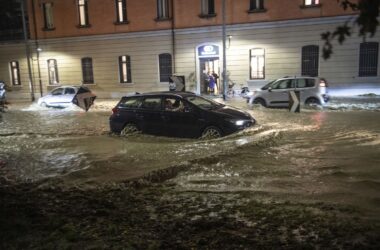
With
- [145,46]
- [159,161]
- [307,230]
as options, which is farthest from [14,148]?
[145,46]

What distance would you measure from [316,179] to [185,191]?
8.39 ft

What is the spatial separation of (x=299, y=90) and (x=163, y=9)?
12691 mm

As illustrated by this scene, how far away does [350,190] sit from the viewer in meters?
7.24

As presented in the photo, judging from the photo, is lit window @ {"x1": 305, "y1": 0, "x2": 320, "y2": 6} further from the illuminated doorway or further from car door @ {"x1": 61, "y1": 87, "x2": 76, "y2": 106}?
car door @ {"x1": 61, "y1": 87, "x2": 76, "y2": 106}

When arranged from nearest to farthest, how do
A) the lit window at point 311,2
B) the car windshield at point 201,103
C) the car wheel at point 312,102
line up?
the car windshield at point 201,103 → the car wheel at point 312,102 → the lit window at point 311,2

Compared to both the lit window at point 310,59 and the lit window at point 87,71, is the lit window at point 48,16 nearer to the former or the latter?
the lit window at point 87,71

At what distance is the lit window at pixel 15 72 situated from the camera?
33375 mm

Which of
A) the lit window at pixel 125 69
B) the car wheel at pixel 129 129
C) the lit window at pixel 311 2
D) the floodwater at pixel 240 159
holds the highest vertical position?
the lit window at pixel 311 2

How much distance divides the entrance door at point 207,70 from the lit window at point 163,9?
3.87 m

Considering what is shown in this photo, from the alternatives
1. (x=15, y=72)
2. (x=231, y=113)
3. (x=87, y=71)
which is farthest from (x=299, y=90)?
(x=15, y=72)

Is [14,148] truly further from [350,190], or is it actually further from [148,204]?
[350,190]

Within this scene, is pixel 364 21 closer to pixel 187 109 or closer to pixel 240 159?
pixel 240 159

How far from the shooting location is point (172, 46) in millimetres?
27547

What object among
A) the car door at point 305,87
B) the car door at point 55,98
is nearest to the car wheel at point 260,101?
the car door at point 305,87
